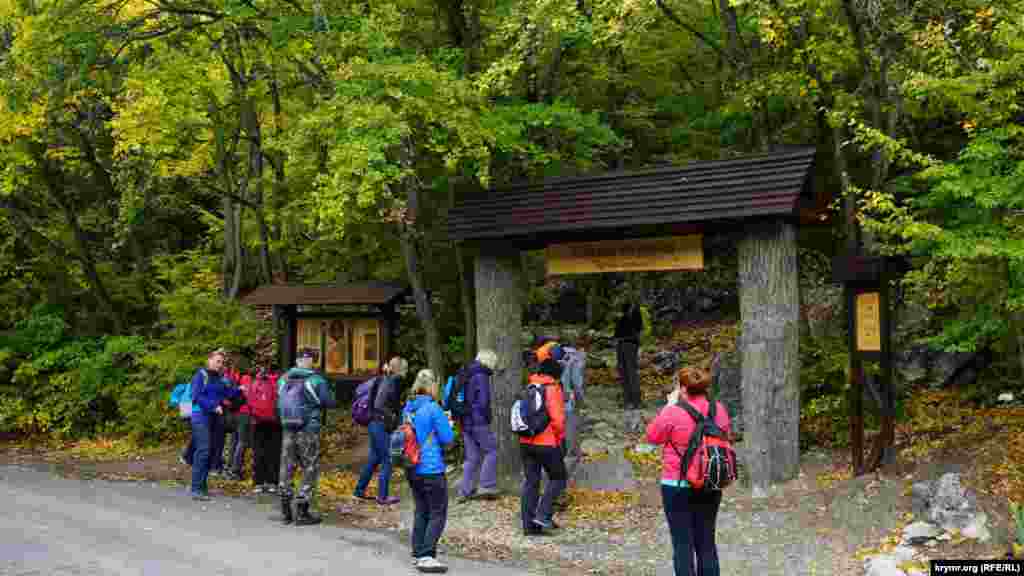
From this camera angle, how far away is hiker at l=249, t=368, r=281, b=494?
38.3 ft

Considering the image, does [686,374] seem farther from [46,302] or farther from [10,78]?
[46,302]

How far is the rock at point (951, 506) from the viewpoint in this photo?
805 centimetres

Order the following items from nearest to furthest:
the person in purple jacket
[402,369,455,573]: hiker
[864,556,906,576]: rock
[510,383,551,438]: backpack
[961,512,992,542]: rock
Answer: [864,556,906,576]: rock → [402,369,455,573]: hiker → [961,512,992,542]: rock → [510,383,551,438]: backpack → the person in purple jacket

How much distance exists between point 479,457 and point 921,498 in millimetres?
5134

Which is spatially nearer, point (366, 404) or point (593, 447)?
point (366, 404)

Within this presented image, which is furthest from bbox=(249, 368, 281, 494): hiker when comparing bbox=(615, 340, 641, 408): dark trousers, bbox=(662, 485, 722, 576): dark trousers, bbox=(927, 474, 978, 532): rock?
bbox=(927, 474, 978, 532): rock

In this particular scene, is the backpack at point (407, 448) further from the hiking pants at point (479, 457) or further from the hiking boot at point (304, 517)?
the hiking pants at point (479, 457)

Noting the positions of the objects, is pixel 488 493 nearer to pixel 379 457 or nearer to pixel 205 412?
pixel 379 457

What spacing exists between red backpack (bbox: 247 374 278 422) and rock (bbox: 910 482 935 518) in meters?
7.72

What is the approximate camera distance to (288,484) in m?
9.96

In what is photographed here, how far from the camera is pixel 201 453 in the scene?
11.4m

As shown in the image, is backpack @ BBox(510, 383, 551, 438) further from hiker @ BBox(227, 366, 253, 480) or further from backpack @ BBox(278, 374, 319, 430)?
hiker @ BBox(227, 366, 253, 480)

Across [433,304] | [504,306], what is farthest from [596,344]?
[504,306]

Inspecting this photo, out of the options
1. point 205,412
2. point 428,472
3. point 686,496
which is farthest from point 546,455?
point 205,412
